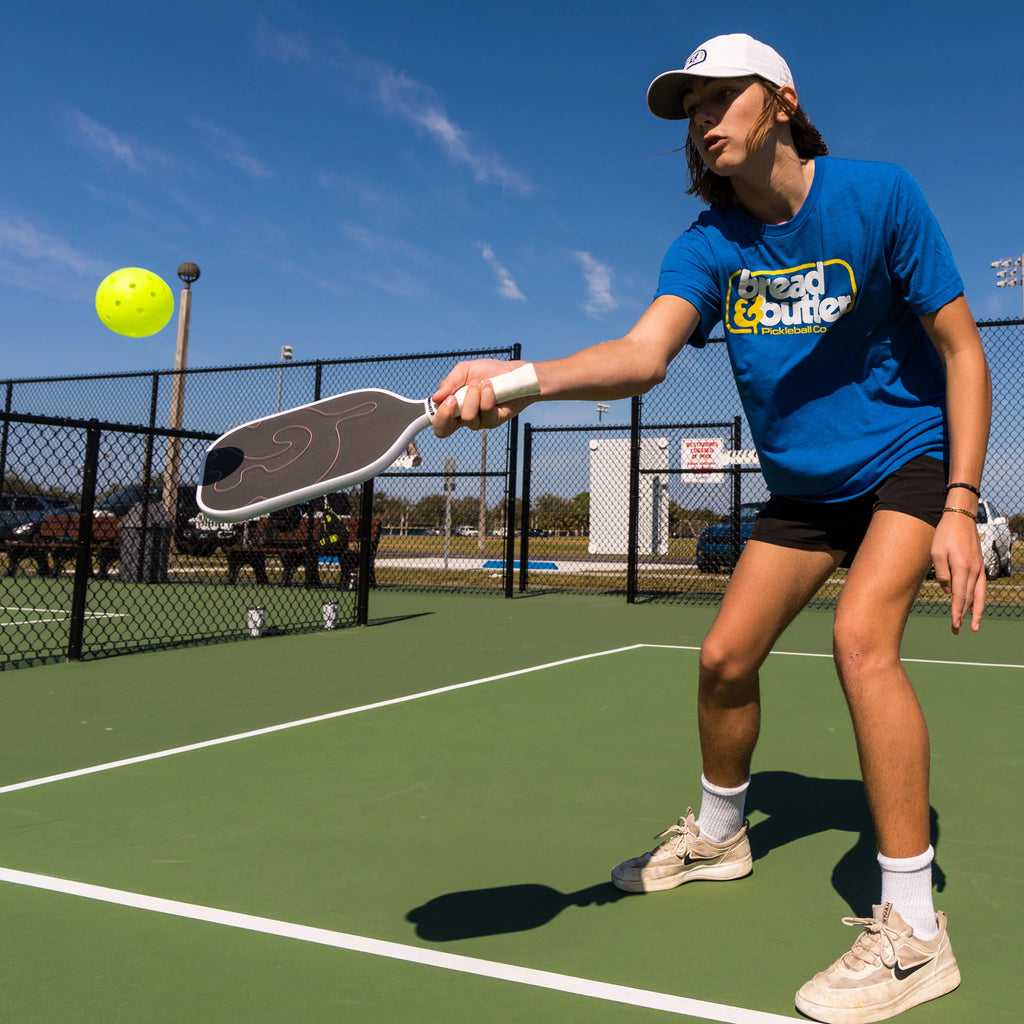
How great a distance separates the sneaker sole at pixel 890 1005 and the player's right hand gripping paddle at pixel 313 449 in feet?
4.55

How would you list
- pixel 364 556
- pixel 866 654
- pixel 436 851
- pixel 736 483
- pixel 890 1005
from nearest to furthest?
pixel 890 1005 < pixel 866 654 < pixel 436 851 < pixel 364 556 < pixel 736 483

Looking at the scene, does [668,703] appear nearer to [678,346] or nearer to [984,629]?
[678,346]

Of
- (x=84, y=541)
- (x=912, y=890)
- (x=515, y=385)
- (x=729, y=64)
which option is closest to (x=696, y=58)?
(x=729, y=64)

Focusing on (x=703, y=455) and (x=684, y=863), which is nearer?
(x=684, y=863)

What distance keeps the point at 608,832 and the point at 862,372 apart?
1.70 m

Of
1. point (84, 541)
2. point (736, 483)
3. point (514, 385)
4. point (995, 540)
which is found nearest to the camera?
point (514, 385)

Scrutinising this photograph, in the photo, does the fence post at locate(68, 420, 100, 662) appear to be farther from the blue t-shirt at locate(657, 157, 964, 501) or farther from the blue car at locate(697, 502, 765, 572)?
the blue car at locate(697, 502, 765, 572)

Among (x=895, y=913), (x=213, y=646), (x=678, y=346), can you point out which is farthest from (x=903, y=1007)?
(x=213, y=646)

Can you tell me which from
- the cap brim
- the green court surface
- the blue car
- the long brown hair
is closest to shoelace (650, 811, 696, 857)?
the green court surface

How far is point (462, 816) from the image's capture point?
10.9 feet

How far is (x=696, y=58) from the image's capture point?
2289 mm

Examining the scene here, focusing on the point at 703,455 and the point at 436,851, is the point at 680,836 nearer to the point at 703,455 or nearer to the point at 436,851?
the point at 436,851

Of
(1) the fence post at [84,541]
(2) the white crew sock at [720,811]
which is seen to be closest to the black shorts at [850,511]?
(2) the white crew sock at [720,811]

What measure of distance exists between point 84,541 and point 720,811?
524 cm
